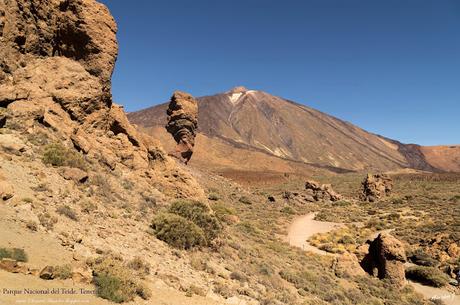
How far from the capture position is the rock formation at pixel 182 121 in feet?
150

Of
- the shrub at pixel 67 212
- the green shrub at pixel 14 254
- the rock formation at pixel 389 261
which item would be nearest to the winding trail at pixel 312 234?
the rock formation at pixel 389 261

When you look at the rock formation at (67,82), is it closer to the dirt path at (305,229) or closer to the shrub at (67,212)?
the shrub at (67,212)

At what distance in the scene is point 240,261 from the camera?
1423cm

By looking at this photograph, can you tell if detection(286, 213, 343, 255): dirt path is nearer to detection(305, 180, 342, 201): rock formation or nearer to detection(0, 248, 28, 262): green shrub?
detection(305, 180, 342, 201): rock formation

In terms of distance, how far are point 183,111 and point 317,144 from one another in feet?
487

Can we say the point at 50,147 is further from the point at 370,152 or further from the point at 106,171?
the point at 370,152

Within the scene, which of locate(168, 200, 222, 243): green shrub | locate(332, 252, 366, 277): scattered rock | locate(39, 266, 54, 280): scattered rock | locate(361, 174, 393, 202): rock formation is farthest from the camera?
locate(361, 174, 393, 202): rock formation

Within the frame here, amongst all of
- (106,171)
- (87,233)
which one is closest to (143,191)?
(106,171)

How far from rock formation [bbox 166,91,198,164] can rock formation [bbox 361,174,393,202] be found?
88.3 feet

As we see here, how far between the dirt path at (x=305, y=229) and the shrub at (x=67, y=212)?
18785mm

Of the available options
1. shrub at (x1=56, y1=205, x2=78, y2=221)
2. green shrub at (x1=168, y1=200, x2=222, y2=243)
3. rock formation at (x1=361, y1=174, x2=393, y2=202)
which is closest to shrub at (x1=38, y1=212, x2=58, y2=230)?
shrub at (x1=56, y1=205, x2=78, y2=221)

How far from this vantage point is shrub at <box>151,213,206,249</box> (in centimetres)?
1232

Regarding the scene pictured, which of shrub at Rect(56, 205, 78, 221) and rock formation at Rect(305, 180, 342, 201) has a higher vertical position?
rock formation at Rect(305, 180, 342, 201)

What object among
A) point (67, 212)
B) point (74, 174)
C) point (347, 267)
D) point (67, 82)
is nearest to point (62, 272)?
point (67, 212)
